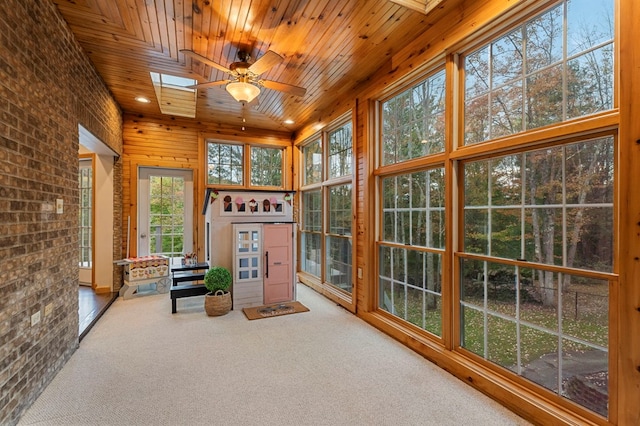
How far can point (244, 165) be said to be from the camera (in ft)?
19.5

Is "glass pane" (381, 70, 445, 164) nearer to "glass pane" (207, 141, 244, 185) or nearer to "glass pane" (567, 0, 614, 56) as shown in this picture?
"glass pane" (567, 0, 614, 56)

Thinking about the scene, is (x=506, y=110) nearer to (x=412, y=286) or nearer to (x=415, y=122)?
(x=415, y=122)

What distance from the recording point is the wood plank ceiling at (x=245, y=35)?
8.17 ft

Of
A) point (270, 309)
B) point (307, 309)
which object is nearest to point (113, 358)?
point (270, 309)

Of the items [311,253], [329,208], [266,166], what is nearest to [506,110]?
[329,208]

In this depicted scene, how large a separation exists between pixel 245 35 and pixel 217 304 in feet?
10.2

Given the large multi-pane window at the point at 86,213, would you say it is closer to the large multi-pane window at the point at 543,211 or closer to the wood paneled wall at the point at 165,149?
the wood paneled wall at the point at 165,149

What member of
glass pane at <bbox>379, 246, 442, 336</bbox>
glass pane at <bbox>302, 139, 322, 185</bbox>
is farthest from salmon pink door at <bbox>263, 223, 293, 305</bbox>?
glass pane at <bbox>379, 246, 442, 336</bbox>

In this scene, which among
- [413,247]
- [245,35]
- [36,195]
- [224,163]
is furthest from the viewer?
[224,163]

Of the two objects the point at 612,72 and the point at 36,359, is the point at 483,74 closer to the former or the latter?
the point at 612,72

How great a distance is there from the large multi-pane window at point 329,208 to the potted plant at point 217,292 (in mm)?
1700

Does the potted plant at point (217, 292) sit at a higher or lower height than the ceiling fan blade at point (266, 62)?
lower

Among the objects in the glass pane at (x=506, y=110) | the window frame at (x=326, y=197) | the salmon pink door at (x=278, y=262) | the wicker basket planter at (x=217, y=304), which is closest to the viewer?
the glass pane at (x=506, y=110)

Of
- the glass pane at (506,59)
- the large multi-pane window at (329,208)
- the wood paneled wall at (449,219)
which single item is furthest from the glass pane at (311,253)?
the glass pane at (506,59)
